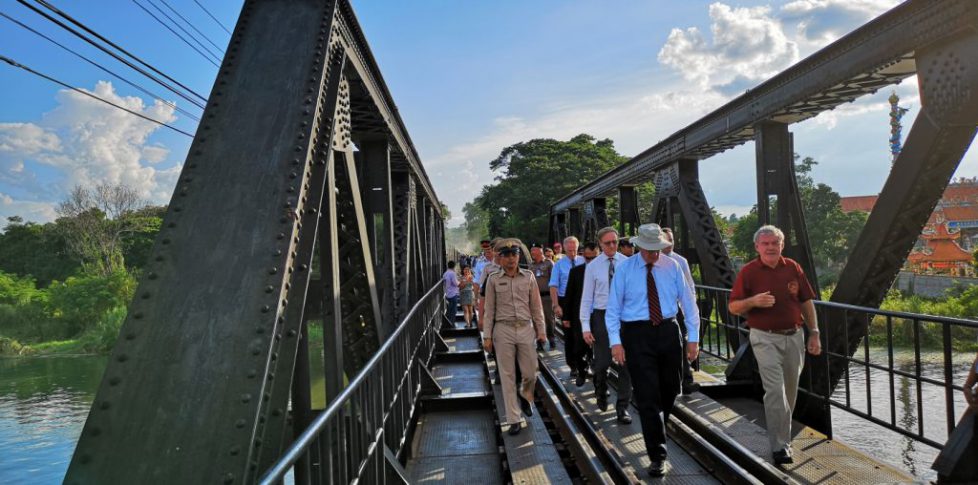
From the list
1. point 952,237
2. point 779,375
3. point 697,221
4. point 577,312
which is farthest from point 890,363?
point 952,237

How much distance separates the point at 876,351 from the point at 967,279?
42.8 ft

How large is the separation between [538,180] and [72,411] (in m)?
33.9

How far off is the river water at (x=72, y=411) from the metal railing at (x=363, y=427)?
641 centimetres

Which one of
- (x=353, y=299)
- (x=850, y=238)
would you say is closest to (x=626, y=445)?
(x=353, y=299)

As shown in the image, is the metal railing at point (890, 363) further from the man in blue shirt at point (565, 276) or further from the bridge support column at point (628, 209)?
the bridge support column at point (628, 209)

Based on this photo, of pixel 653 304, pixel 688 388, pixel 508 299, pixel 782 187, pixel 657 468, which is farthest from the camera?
pixel 782 187

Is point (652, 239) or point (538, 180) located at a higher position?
point (538, 180)

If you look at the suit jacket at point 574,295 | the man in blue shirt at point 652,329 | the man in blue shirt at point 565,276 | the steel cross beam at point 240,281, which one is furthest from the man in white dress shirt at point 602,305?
the steel cross beam at point 240,281

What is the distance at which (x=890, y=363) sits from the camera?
4.98 meters

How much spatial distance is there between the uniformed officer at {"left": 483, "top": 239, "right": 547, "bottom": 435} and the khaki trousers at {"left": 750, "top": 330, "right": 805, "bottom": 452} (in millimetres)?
1977

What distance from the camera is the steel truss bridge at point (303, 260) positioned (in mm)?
2256

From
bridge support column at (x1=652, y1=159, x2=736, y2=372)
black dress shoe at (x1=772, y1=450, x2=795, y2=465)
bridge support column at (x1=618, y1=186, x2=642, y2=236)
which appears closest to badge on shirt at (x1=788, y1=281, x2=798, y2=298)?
black dress shoe at (x1=772, y1=450, x2=795, y2=465)

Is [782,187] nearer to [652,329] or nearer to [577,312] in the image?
[577,312]

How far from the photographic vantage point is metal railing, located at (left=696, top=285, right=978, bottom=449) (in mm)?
4566
